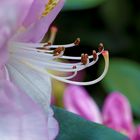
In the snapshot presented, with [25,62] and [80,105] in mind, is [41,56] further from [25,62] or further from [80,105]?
[80,105]

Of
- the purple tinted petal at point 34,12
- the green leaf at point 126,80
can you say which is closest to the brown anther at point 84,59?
the purple tinted petal at point 34,12

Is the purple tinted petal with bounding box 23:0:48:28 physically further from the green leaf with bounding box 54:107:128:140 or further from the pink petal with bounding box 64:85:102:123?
the pink petal with bounding box 64:85:102:123

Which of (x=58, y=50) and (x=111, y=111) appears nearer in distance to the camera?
(x=58, y=50)

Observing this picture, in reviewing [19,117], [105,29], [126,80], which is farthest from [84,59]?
[105,29]

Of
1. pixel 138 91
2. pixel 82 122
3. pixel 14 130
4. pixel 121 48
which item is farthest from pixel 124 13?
pixel 14 130

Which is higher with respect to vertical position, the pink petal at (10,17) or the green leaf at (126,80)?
the pink petal at (10,17)

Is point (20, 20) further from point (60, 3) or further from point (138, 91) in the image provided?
point (138, 91)

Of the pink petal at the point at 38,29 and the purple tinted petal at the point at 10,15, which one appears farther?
the pink petal at the point at 38,29

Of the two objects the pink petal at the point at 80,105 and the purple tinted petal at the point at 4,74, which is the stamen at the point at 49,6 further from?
the pink petal at the point at 80,105
